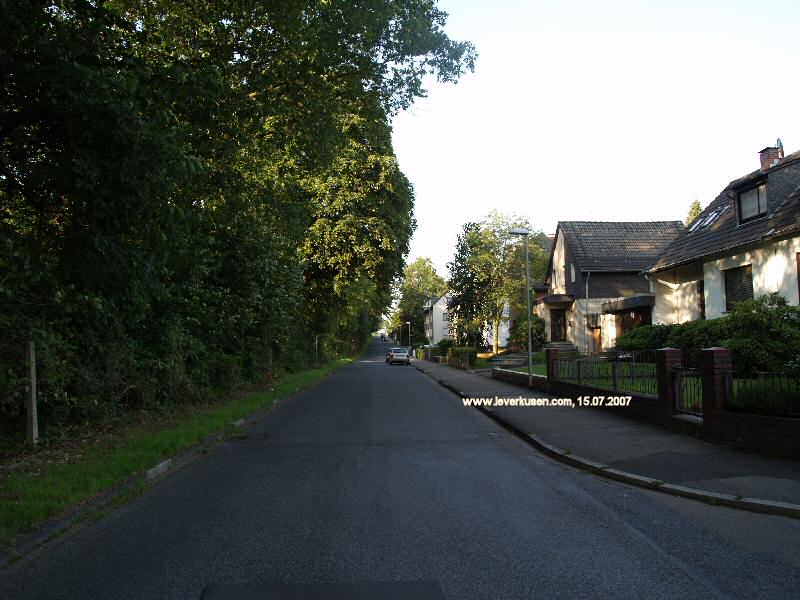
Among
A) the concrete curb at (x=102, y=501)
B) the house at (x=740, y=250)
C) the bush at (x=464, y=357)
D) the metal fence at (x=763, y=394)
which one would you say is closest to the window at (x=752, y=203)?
the house at (x=740, y=250)

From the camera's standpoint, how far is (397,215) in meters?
31.4

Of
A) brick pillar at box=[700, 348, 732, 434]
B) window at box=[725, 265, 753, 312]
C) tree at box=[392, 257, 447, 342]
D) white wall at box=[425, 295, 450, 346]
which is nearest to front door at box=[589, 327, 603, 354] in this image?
window at box=[725, 265, 753, 312]

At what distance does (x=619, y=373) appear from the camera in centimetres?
1352

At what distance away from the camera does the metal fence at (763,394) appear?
8.30 m

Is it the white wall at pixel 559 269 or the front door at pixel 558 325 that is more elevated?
the white wall at pixel 559 269

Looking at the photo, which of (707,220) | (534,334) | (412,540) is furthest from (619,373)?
(534,334)

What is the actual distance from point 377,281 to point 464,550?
2903cm

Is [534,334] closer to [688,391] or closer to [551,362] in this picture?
[551,362]

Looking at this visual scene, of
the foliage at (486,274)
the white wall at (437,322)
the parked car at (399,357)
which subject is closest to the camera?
the foliage at (486,274)

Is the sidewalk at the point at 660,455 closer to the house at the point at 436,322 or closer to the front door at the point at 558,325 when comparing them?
the front door at the point at 558,325

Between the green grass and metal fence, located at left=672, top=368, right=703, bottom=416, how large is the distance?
827cm

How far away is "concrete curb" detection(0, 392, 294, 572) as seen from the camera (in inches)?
197

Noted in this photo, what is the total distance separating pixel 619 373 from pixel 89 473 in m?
10.5

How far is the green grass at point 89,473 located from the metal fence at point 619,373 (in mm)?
8250
